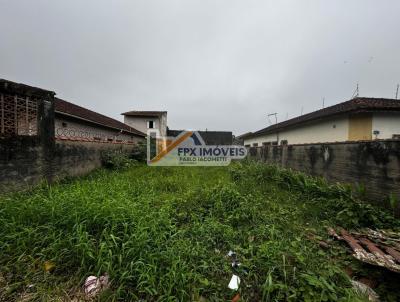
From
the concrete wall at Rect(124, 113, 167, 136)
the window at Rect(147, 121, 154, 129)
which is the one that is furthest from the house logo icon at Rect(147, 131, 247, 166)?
the concrete wall at Rect(124, 113, 167, 136)

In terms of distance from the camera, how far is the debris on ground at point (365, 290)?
70.9 inches

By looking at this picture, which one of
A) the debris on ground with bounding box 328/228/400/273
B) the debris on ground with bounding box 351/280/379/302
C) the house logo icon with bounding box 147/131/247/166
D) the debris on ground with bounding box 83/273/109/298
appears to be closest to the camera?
the debris on ground with bounding box 83/273/109/298

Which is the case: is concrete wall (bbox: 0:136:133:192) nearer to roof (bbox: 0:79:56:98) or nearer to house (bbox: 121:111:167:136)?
roof (bbox: 0:79:56:98)

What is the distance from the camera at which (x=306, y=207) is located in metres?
3.74

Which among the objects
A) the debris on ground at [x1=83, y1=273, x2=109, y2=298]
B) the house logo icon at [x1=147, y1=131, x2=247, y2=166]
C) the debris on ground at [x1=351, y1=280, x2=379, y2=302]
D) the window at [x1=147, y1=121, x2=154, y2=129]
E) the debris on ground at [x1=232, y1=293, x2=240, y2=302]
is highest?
the window at [x1=147, y1=121, x2=154, y2=129]

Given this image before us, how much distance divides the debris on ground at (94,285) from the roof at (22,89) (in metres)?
3.47

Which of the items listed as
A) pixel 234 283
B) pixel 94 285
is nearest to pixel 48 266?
pixel 94 285

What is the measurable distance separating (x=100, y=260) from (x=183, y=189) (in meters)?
2.73

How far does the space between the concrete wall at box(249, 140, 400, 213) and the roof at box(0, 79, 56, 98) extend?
6327 millimetres

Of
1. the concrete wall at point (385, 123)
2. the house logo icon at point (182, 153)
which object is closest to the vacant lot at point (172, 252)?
the concrete wall at point (385, 123)

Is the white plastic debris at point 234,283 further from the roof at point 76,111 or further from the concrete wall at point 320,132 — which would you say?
the roof at point 76,111

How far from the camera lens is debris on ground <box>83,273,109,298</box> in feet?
5.53

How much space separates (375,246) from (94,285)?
10.2 ft

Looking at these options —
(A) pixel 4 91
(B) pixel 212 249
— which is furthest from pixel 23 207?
(B) pixel 212 249
